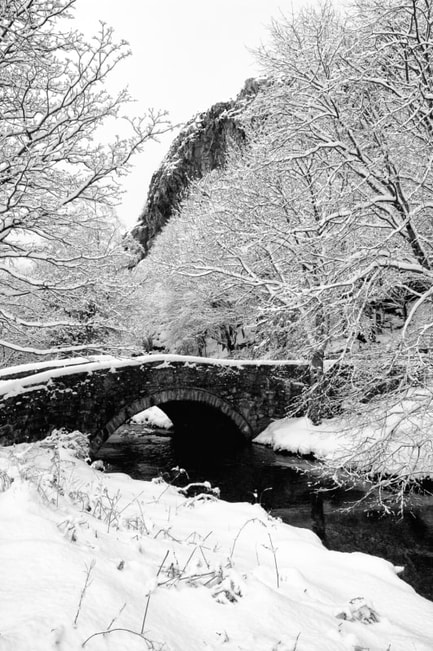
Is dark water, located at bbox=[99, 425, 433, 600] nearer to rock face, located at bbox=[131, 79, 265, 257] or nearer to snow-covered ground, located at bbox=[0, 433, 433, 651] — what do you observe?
snow-covered ground, located at bbox=[0, 433, 433, 651]

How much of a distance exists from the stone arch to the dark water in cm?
96

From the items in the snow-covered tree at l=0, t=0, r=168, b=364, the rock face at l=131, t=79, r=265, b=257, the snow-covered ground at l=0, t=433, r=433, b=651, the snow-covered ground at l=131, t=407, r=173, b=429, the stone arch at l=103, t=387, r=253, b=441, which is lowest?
the snow-covered ground at l=131, t=407, r=173, b=429

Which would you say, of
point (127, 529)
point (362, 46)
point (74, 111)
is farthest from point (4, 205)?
point (362, 46)

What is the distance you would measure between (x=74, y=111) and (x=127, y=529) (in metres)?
5.31

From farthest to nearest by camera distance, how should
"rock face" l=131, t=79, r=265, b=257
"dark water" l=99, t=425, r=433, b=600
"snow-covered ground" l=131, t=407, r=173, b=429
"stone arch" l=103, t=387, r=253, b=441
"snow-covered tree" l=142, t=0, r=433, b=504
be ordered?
"rock face" l=131, t=79, r=265, b=257 → "snow-covered ground" l=131, t=407, r=173, b=429 → "stone arch" l=103, t=387, r=253, b=441 → "dark water" l=99, t=425, r=433, b=600 → "snow-covered tree" l=142, t=0, r=433, b=504

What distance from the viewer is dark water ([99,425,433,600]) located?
705cm

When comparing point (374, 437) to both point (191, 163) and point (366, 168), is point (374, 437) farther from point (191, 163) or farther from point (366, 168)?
point (191, 163)

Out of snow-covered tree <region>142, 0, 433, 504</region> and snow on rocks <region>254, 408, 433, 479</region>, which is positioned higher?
snow-covered tree <region>142, 0, 433, 504</region>

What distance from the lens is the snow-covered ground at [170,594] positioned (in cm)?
164

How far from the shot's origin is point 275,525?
4.36m

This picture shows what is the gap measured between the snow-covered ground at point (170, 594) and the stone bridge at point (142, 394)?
6.12 meters

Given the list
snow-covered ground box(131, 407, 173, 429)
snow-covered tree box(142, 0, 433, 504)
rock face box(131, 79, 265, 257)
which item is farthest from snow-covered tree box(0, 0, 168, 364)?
rock face box(131, 79, 265, 257)

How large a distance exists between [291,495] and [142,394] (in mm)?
5037

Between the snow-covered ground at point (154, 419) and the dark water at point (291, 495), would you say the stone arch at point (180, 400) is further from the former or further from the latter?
the snow-covered ground at point (154, 419)
